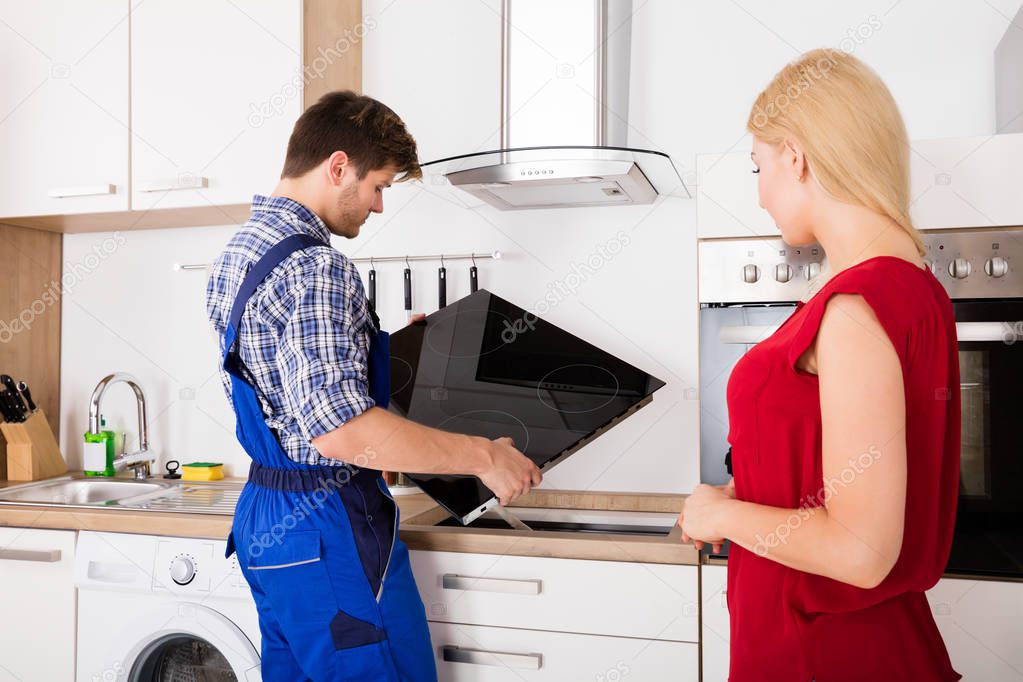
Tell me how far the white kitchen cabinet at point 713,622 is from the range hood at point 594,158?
0.78 metres

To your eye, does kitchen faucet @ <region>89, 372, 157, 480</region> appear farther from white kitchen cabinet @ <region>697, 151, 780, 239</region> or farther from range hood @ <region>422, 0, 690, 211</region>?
white kitchen cabinet @ <region>697, 151, 780, 239</region>

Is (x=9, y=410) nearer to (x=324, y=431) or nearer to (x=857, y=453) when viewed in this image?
(x=324, y=431)

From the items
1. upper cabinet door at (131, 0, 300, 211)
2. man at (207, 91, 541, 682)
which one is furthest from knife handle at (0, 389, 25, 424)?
man at (207, 91, 541, 682)

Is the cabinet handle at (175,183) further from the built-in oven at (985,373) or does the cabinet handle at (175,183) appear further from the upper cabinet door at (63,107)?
the built-in oven at (985,373)

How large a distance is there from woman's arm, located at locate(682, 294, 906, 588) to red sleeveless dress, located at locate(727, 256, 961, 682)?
0.12 ft

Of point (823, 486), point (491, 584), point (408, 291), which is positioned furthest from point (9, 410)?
point (823, 486)

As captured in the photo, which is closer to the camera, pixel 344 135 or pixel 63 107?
pixel 344 135

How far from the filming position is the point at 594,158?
164 centimetres

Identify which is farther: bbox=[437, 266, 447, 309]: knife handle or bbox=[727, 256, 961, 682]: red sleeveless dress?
bbox=[437, 266, 447, 309]: knife handle

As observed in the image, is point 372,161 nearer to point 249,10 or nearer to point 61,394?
point 249,10

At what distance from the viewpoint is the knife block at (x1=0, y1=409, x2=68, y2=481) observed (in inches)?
92.7

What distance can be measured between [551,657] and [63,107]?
184 cm

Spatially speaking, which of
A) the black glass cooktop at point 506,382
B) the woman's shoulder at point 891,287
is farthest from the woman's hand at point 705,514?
the black glass cooktop at point 506,382

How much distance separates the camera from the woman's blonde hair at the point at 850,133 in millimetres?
854
